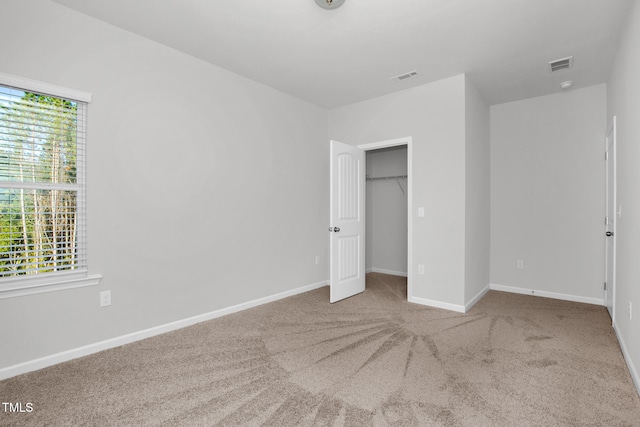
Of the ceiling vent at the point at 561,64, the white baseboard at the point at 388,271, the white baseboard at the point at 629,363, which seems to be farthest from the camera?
the white baseboard at the point at 388,271

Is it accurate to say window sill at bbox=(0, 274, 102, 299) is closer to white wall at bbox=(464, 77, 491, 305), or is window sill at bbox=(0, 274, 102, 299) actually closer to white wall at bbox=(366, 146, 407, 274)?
white wall at bbox=(464, 77, 491, 305)

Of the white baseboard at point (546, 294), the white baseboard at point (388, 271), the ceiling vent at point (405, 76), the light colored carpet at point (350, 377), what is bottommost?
the light colored carpet at point (350, 377)

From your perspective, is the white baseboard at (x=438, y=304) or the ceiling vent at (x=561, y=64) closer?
the ceiling vent at (x=561, y=64)

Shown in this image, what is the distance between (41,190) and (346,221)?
3035mm

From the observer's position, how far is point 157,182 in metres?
2.99

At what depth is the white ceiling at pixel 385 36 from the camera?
2.44m

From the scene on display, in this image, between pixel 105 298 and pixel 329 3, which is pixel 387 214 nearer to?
pixel 329 3

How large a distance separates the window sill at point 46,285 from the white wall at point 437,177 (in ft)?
10.9

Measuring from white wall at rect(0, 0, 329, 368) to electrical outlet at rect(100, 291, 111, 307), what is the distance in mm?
39

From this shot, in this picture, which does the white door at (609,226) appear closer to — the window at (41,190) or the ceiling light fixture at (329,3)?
the ceiling light fixture at (329,3)

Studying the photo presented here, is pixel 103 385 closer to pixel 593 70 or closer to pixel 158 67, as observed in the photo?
pixel 158 67

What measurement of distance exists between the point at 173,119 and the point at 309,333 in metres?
2.40

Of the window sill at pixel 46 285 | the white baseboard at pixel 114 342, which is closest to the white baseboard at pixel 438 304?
the white baseboard at pixel 114 342

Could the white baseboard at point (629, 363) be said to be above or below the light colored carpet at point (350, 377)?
above
